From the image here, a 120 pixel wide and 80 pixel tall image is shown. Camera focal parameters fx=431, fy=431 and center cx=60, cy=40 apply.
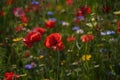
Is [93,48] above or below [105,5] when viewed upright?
below

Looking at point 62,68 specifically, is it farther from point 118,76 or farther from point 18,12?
point 18,12

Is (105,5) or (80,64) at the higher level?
(105,5)

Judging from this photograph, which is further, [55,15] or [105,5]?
[55,15]

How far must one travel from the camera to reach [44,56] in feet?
9.46

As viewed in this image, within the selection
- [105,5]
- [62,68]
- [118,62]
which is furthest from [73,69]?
[105,5]

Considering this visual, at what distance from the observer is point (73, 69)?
265cm

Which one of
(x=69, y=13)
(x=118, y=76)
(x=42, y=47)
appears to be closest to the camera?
(x=118, y=76)

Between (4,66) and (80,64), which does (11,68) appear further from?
(80,64)

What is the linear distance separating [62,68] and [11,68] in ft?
1.13

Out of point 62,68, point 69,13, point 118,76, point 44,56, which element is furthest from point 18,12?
point 118,76

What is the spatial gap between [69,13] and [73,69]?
149cm

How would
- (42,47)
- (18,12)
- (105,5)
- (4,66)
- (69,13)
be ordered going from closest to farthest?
(105,5)
(4,66)
(42,47)
(18,12)
(69,13)

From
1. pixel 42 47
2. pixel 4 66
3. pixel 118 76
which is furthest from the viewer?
pixel 42 47

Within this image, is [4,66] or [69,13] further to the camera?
[69,13]
